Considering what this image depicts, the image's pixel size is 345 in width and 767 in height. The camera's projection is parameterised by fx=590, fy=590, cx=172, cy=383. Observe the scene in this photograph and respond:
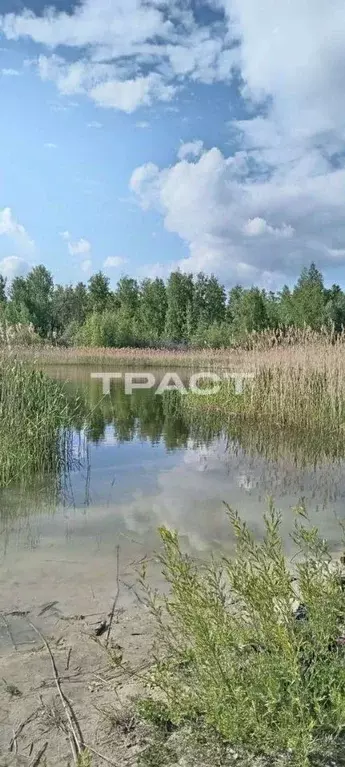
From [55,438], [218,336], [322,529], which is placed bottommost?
[322,529]

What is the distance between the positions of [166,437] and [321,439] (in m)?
2.30

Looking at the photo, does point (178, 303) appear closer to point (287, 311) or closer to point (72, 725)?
point (287, 311)

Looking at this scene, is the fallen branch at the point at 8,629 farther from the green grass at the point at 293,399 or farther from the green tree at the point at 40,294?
the green tree at the point at 40,294

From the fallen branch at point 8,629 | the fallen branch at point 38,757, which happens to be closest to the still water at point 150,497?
the fallen branch at point 8,629

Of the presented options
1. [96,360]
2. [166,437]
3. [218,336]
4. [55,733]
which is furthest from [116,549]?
[218,336]

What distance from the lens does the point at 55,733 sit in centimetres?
186

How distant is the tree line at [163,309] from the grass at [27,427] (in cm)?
2413

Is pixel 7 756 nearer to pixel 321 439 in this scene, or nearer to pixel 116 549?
pixel 116 549

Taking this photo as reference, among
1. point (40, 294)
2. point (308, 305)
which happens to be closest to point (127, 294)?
point (40, 294)

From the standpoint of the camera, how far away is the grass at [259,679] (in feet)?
5.06

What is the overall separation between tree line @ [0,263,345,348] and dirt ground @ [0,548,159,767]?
27.9m

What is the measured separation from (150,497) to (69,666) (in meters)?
2.89

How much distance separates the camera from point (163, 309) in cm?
4378

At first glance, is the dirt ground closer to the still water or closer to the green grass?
the still water
